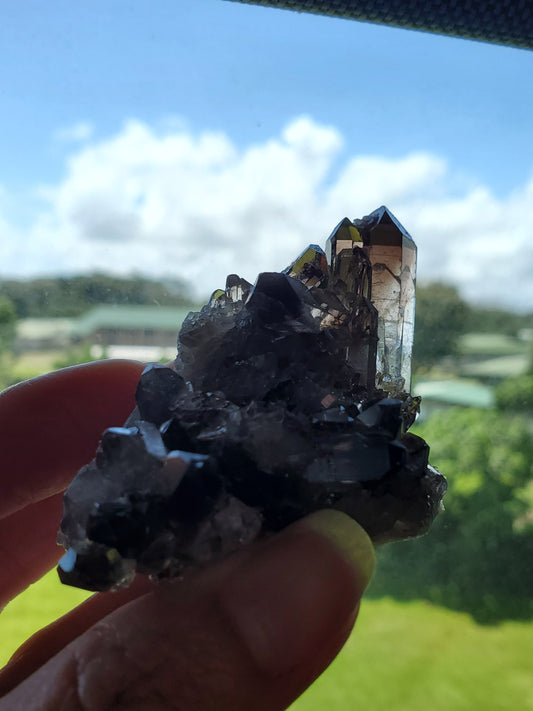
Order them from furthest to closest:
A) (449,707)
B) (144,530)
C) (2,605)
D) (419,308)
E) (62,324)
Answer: (449,707) < (62,324) < (419,308) < (2,605) < (144,530)

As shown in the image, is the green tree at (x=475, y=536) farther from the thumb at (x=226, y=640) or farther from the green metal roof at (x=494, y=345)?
the thumb at (x=226, y=640)

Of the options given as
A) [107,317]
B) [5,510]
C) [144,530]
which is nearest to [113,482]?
[144,530]

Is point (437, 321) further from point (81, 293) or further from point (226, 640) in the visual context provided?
point (226, 640)

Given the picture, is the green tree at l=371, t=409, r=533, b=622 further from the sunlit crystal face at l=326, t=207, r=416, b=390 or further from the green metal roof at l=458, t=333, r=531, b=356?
the sunlit crystal face at l=326, t=207, r=416, b=390

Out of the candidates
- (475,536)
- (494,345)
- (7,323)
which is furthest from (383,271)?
(475,536)

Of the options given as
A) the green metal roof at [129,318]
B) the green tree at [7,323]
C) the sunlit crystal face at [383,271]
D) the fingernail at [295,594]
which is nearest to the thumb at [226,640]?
the fingernail at [295,594]

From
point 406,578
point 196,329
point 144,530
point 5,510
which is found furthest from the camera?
point 406,578

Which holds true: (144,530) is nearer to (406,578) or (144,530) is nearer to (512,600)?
(406,578)

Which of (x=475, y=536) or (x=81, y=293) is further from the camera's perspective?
(x=475, y=536)
